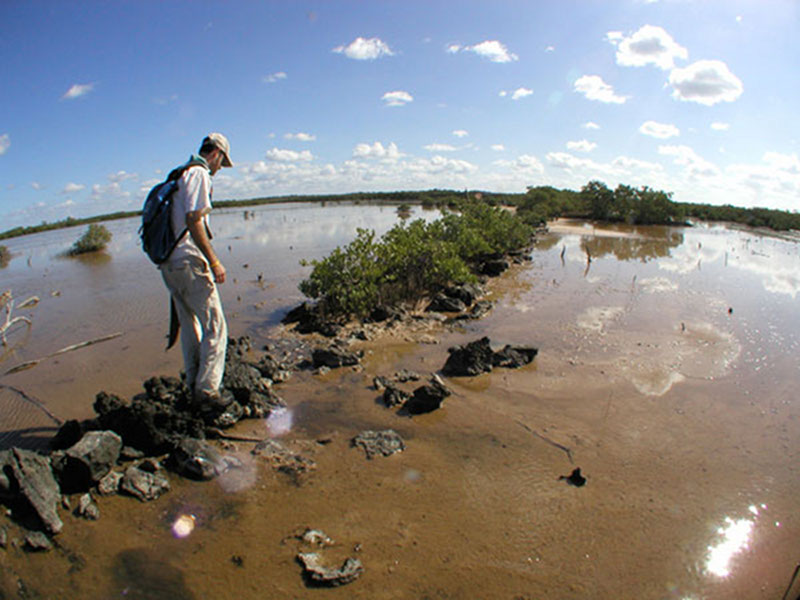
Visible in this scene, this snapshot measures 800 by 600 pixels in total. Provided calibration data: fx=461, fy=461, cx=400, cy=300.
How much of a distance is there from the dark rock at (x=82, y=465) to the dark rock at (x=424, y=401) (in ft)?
9.98

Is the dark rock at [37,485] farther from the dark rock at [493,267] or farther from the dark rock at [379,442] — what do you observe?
the dark rock at [493,267]

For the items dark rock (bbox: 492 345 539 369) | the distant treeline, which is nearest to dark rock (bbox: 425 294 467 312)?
dark rock (bbox: 492 345 539 369)

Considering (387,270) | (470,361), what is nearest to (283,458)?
(470,361)

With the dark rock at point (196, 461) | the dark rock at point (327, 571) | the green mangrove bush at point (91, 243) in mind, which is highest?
the green mangrove bush at point (91, 243)

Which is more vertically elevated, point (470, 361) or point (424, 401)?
point (470, 361)

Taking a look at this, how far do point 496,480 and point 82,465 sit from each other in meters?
3.50

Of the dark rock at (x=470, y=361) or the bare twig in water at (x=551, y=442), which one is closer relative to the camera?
the bare twig in water at (x=551, y=442)

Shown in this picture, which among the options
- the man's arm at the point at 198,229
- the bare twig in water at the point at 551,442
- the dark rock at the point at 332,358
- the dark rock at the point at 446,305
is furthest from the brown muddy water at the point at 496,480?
the man's arm at the point at 198,229

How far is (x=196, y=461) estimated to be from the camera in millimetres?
4062

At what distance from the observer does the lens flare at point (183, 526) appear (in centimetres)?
339

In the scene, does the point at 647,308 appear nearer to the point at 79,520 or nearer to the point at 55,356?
the point at 79,520

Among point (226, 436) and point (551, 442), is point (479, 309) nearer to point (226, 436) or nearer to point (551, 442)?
point (551, 442)

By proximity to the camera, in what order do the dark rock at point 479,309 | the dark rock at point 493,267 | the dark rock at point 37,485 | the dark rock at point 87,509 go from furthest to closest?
the dark rock at point 493,267 → the dark rock at point 479,309 → the dark rock at point 87,509 → the dark rock at point 37,485

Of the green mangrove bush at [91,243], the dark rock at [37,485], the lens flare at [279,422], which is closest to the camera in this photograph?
the dark rock at [37,485]
